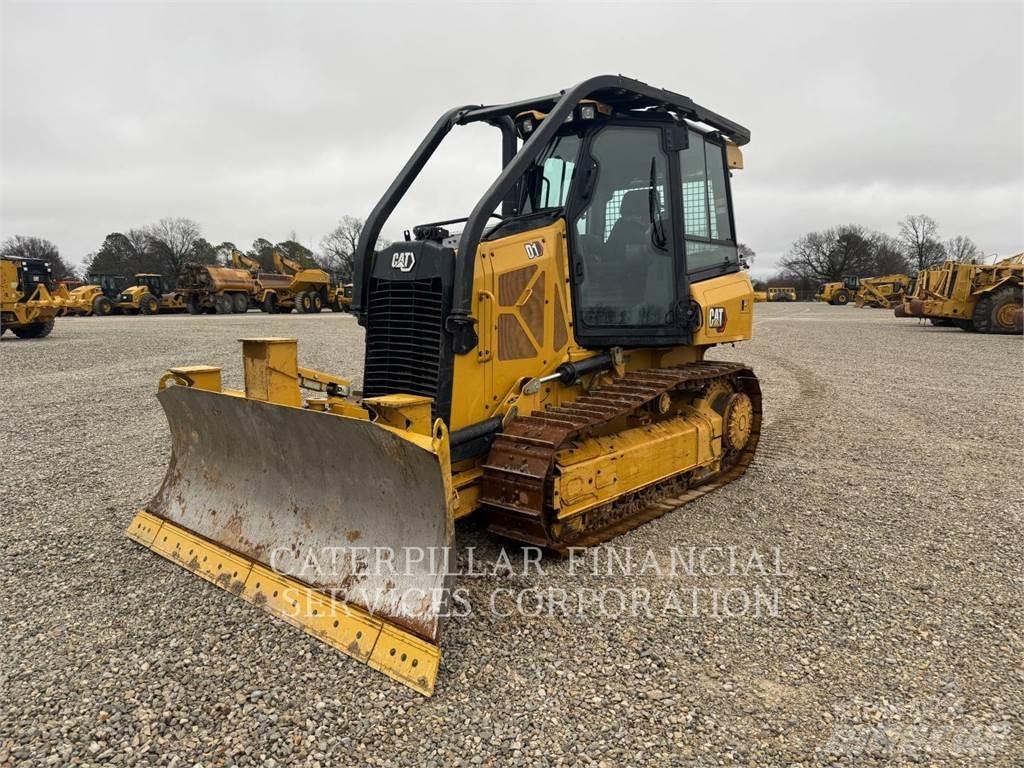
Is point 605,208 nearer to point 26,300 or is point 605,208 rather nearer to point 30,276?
point 26,300

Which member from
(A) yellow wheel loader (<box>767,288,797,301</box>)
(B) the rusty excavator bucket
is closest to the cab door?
(B) the rusty excavator bucket

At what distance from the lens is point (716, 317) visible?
5.41 meters

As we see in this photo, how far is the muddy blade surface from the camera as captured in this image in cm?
313

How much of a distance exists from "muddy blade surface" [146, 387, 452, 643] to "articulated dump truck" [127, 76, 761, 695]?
13mm

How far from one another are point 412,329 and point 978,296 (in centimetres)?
2297

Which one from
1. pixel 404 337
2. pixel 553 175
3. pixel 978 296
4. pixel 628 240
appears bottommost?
pixel 404 337

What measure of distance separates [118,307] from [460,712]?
140ft

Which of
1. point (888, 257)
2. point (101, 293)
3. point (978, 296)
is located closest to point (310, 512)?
point (978, 296)

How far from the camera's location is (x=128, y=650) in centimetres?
307

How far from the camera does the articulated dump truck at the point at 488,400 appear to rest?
3271 millimetres

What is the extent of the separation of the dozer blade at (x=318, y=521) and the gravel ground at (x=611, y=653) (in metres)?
0.13

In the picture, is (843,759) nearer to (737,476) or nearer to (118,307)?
(737,476)

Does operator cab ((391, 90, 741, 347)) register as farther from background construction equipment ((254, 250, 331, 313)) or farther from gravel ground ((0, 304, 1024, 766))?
background construction equipment ((254, 250, 331, 313))

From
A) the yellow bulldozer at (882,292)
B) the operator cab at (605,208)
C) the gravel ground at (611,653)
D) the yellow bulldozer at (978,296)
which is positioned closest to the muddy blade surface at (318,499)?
the gravel ground at (611,653)
